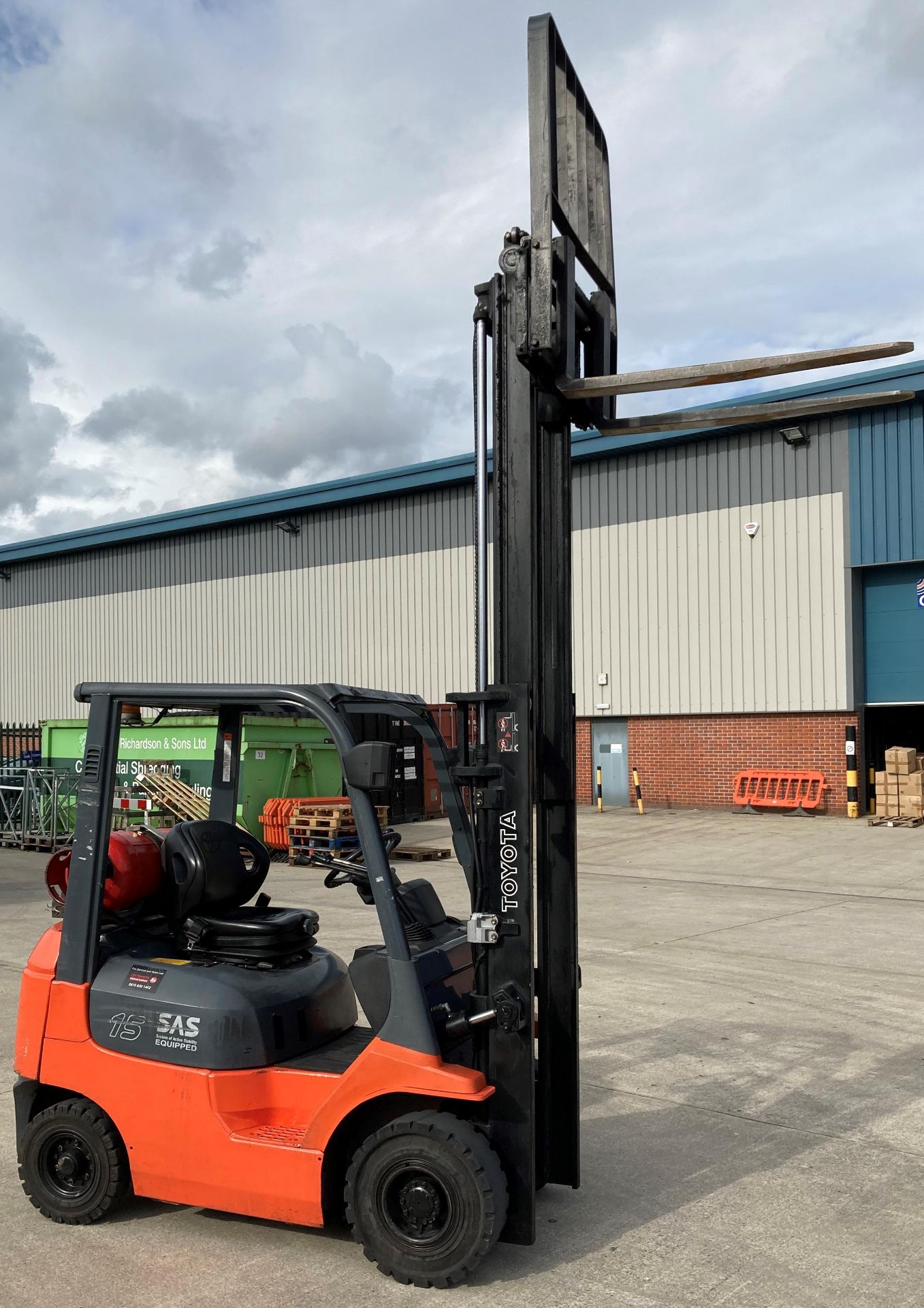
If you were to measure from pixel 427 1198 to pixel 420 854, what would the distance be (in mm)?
13943

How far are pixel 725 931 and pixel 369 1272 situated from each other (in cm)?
775

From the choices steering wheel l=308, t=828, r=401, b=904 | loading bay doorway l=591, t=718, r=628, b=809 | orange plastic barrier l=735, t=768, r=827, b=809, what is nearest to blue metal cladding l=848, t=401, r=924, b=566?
orange plastic barrier l=735, t=768, r=827, b=809

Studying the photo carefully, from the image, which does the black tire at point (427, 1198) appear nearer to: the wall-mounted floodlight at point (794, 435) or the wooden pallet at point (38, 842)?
the wooden pallet at point (38, 842)

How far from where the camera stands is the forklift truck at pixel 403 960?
416 cm

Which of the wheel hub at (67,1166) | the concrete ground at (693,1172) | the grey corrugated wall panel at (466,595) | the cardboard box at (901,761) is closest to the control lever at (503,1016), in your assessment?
the concrete ground at (693,1172)

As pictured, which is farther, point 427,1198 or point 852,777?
point 852,777

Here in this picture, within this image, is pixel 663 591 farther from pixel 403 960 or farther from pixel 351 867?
pixel 403 960

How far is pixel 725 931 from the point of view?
11406 millimetres

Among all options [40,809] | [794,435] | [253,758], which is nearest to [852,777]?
[794,435]

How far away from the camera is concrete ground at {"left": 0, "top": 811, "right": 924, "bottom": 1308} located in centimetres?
411

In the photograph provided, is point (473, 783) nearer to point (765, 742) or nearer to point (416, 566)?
point (765, 742)

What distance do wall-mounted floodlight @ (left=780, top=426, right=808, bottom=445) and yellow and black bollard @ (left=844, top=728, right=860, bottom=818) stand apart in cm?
564

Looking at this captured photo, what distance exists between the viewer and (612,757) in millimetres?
26438

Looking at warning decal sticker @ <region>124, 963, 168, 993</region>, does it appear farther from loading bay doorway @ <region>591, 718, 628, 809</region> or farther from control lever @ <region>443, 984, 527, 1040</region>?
loading bay doorway @ <region>591, 718, 628, 809</region>
